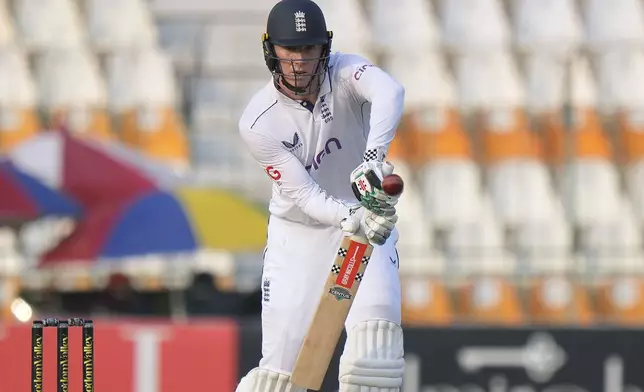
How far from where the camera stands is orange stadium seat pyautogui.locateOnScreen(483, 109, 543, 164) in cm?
1833

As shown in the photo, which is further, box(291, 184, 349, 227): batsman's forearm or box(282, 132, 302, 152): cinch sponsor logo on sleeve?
box(282, 132, 302, 152): cinch sponsor logo on sleeve

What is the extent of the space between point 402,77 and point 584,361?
33.1 ft

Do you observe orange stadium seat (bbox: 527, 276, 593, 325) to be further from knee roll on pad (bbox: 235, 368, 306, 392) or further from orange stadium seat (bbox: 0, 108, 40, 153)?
knee roll on pad (bbox: 235, 368, 306, 392)

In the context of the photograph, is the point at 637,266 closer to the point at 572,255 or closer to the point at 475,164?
the point at 572,255

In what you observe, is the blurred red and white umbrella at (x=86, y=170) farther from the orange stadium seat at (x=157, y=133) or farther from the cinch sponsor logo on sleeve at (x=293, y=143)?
the cinch sponsor logo on sleeve at (x=293, y=143)

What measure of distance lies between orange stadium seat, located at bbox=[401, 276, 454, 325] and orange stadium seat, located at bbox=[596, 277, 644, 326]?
1.89 meters

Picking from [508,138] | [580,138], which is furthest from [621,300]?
[508,138]

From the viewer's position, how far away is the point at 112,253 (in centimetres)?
1209

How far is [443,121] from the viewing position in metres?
18.5

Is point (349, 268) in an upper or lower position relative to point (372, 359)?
upper

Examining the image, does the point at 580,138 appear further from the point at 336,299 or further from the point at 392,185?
the point at 392,185

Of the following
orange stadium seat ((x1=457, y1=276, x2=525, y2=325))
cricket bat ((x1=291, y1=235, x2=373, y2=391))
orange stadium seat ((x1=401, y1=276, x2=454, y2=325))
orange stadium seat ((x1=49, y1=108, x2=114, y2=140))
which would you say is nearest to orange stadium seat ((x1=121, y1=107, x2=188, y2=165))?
orange stadium seat ((x1=49, y1=108, x2=114, y2=140))

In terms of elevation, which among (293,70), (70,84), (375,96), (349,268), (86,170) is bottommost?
(349,268)

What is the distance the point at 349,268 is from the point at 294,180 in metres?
0.50
